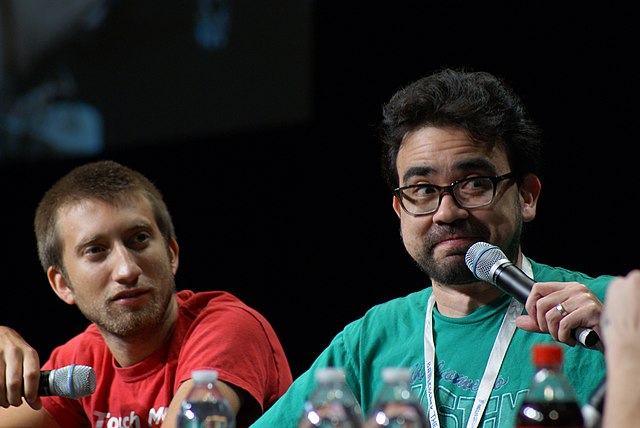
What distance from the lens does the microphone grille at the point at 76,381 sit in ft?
6.34

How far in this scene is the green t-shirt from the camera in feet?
6.24

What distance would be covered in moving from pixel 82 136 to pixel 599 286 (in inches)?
119

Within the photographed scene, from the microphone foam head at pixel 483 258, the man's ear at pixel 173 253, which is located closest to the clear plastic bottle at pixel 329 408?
the microphone foam head at pixel 483 258

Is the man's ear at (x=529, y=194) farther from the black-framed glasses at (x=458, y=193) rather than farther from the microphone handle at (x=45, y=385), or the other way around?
the microphone handle at (x=45, y=385)

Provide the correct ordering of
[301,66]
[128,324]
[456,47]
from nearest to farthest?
[128,324]
[456,47]
[301,66]

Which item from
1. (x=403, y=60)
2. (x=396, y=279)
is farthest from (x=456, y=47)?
(x=396, y=279)

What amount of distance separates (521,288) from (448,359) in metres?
0.51

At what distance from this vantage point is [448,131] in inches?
83.1

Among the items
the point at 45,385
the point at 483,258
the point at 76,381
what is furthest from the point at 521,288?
the point at 45,385

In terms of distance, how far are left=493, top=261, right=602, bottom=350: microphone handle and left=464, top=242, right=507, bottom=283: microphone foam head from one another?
0.14 ft

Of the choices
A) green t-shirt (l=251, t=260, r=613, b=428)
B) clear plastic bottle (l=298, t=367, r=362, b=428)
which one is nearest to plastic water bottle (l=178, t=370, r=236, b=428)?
clear plastic bottle (l=298, t=367, r=362, b=428)

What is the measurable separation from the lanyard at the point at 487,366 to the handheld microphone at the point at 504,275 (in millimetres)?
249

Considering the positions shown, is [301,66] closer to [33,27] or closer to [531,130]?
[33,27]

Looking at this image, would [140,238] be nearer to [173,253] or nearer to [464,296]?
[173,253]
